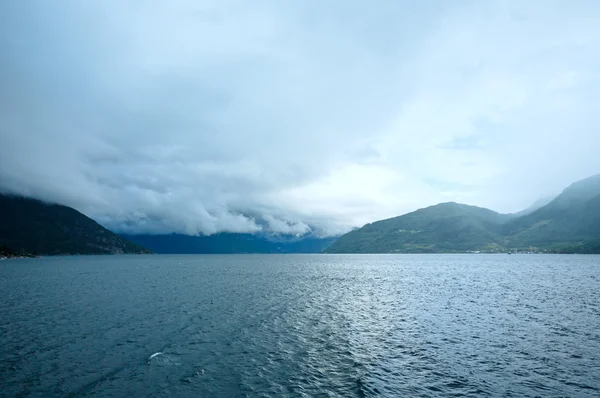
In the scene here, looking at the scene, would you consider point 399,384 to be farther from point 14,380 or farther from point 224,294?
point 224,294

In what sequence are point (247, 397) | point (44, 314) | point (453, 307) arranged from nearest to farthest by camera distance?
point (247, 397)
point (44, 314)
point (453, 307)

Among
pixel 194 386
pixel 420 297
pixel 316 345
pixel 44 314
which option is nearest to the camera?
pixel 194 386

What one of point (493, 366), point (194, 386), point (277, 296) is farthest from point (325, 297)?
point (194, 386)

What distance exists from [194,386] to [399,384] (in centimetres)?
2276

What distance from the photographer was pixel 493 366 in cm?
4162

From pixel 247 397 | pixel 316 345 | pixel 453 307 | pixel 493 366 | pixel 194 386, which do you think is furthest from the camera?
pixel 453 307

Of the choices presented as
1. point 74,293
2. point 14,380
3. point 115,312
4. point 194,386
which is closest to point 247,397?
point 194,386

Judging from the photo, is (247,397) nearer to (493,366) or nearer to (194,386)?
(194,386)

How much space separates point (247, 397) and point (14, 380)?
27.0 meters

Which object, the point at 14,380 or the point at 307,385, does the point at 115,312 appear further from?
the point at 307,385

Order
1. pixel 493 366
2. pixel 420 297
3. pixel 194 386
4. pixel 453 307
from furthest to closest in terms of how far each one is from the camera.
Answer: pixel 420 297 → pixel 453 307 → pixel 493 366 → pixel 194 386

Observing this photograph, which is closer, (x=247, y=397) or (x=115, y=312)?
(x=247, y=397)

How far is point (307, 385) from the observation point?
3562 centimetres

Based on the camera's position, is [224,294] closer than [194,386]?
No
